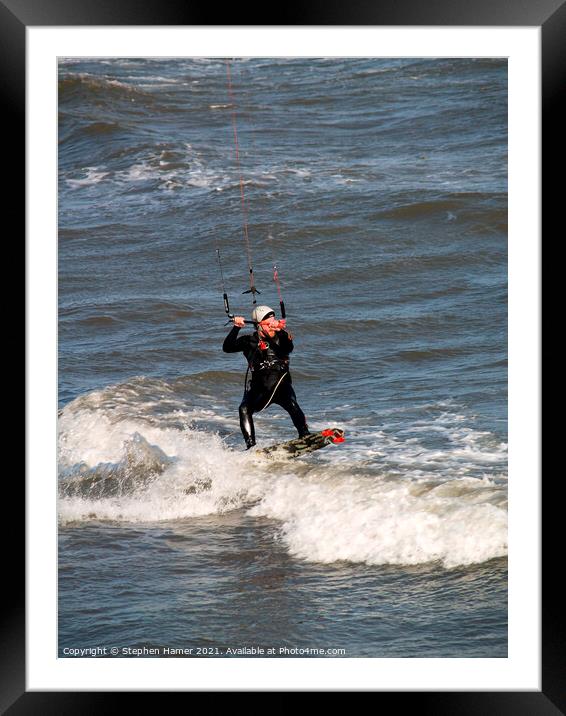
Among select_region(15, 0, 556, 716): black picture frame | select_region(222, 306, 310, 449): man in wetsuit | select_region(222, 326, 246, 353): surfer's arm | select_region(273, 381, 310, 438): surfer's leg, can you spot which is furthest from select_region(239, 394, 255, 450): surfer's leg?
select_region(15, 0, 556, 716): black picture frame

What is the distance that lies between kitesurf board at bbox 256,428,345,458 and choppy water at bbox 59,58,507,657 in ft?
1.02

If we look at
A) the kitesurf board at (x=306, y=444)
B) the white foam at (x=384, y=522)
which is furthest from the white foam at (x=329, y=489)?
the kitesurf board at (x=306, y=444)

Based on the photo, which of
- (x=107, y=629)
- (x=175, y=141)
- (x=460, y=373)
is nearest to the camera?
(x=107, y=629)

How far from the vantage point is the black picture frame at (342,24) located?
19.8 ft

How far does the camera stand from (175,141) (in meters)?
18.8

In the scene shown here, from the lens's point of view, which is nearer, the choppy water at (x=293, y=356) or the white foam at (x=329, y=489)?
the choppy water at (x=293, y=356)

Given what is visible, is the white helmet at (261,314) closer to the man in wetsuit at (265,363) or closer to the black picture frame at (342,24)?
the man in wetsuit at (265,363)

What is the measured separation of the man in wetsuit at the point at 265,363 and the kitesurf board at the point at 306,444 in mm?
116

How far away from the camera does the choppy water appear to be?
24.5ft

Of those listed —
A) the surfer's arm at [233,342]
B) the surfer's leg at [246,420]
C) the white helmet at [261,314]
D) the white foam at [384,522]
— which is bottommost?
the white foam at [384,522]
